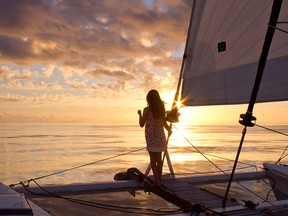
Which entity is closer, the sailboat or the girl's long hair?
the sailboat

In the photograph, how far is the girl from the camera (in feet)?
24.4

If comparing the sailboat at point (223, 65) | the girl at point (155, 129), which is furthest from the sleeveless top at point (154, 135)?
the sailboat at point (223, 65)

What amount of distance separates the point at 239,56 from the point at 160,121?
6.26 ft

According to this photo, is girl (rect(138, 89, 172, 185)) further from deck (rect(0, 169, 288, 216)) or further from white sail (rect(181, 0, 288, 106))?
white sail (rect(181, 0, 288, 106))

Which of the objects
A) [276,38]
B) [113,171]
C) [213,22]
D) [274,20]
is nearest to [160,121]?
[213,22]

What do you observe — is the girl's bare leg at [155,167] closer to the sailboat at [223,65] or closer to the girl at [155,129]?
the girl at [155,129]

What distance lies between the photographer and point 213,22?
7.49 meters

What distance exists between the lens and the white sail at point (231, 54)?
665cm

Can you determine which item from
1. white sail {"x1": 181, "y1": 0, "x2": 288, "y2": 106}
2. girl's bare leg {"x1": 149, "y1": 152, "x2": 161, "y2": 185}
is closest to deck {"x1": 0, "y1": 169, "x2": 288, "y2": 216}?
girl's bare leg {"x1": 149, "y1": 152, "x2": 161, "y2": 185}

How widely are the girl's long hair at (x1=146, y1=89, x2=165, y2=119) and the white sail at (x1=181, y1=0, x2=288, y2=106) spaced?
0.50 metres

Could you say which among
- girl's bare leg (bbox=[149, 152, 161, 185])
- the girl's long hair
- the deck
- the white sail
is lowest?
the deck

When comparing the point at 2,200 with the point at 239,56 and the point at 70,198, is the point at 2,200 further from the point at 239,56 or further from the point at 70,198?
the point at 239,56

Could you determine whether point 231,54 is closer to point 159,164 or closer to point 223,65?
point 223,65

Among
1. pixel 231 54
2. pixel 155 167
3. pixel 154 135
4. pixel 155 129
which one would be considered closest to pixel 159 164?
pixel 155 167
